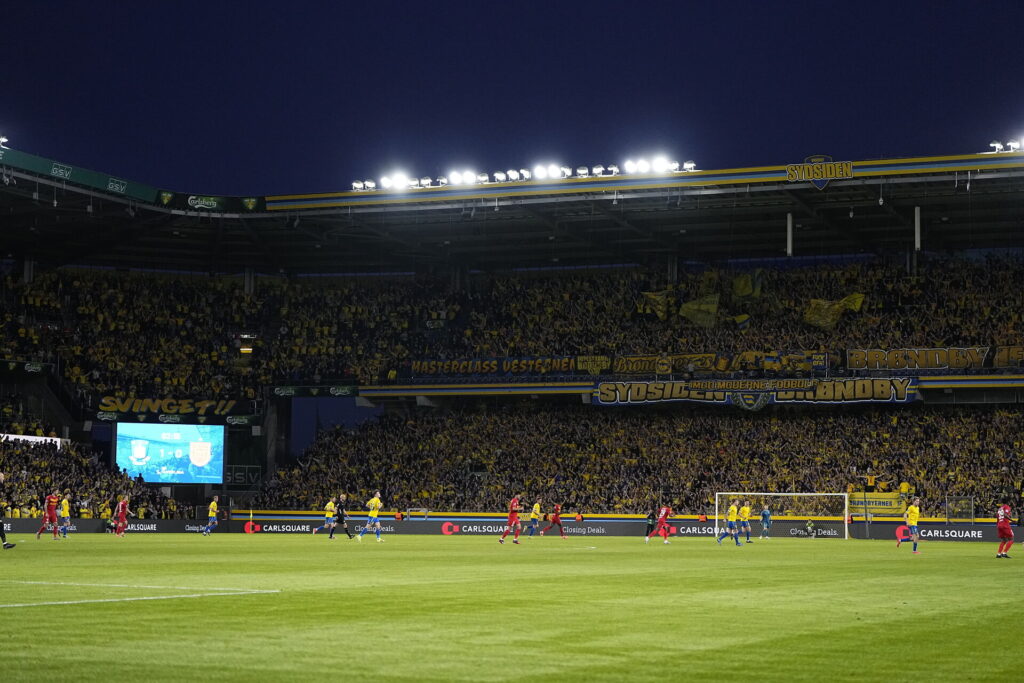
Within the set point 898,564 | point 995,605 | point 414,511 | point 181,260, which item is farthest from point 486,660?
point 181,260

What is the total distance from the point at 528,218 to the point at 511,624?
2201 inches

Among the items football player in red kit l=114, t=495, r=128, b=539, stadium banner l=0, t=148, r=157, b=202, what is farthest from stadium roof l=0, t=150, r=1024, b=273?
football player in red kit l=114, t=495, r=128, b=539

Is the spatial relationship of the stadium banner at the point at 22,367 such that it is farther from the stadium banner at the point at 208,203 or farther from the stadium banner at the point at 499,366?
the stadium banner at the point at 499,366

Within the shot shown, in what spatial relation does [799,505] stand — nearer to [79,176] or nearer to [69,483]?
[69,483]

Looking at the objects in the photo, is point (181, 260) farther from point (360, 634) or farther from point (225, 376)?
point (360, 634)

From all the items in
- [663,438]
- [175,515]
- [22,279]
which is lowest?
[175,515]

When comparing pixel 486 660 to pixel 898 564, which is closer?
pixel 486 660

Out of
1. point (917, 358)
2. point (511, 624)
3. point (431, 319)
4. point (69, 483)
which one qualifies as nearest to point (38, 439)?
point (69, 483)

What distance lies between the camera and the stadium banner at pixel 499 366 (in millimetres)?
71812

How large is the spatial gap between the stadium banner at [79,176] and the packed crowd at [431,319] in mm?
11232

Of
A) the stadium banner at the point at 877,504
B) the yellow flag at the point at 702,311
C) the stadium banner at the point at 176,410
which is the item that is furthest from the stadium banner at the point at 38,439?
the stadium banner at the point at 877,504

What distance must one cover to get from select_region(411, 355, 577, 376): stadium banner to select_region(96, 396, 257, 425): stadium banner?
10289 mm

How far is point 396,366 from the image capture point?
74625 mm

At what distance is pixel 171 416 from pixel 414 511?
52.5 ft
